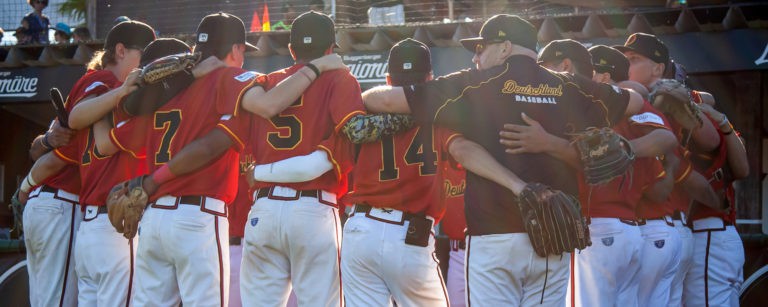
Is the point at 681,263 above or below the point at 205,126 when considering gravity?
below

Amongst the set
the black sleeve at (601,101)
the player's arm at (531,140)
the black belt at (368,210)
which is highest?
the black sleeve at (601,101)

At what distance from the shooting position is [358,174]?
155 inches

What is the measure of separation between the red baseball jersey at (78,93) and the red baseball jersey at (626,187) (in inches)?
114

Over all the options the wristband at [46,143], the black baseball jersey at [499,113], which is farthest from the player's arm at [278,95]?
the wristband at [46,143]

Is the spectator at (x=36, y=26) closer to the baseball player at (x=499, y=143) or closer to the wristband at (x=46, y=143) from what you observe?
the wristband at (x=46, y=143)

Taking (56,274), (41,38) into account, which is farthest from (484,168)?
(41,38)

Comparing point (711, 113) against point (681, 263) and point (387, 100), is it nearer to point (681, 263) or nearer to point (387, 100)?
point (681, 263)

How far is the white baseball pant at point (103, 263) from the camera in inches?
164

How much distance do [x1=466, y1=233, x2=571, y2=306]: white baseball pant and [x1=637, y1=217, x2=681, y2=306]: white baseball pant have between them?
142 centimetres

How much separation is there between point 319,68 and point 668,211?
8.34 feet

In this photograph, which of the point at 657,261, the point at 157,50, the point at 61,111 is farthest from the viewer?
the point at 61,111

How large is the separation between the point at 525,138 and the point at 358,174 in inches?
43.0

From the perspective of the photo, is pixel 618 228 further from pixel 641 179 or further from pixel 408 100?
pixel 408 100

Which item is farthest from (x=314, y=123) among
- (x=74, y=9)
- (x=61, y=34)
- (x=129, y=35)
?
(x=74, y=9)
